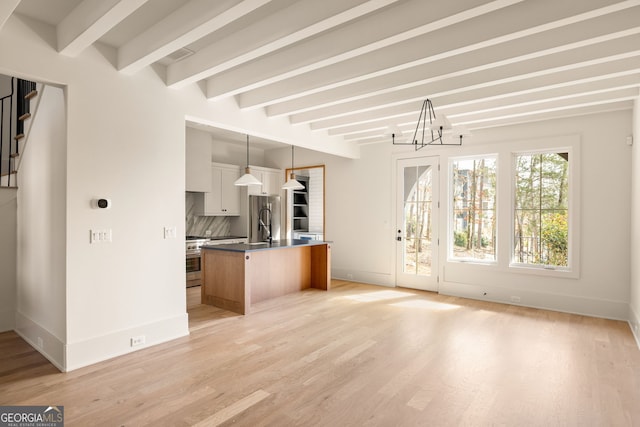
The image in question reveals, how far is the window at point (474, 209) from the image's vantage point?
5501 mm

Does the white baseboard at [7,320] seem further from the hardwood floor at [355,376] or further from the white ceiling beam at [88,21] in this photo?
the white ceiling beam at [88,21]

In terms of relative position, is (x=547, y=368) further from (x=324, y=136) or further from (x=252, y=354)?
(x=324, y=136)

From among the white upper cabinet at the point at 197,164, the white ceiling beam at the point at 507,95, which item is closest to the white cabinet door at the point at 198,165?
the white upper cabinet at the point at 197,164

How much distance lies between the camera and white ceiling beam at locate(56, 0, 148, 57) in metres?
2.25

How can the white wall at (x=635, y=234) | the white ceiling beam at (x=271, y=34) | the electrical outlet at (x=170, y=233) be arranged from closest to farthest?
the white ceiling beam at (x=271, y=34) < the electrical outlet at (x=170, y=233) < the white wall at (x=635, y=234)

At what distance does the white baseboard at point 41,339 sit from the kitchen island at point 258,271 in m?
1.99

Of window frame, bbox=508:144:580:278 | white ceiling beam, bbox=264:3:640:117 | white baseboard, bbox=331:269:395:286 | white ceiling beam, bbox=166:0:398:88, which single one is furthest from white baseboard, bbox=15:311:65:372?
window frame, bbox=508:144:580:278

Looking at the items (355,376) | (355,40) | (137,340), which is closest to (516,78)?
(355,40)

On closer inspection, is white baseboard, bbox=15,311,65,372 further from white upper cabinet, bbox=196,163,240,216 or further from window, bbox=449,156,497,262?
window, bbox=449,156,497,262

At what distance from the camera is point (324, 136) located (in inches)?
228

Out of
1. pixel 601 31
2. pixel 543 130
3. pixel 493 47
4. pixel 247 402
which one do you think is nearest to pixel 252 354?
pixel 247 402

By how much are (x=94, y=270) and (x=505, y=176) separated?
17.1 feet

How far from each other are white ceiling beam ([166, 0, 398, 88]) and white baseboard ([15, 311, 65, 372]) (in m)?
2.55

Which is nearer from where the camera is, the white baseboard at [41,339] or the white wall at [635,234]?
the white baseboard at [41,339]
